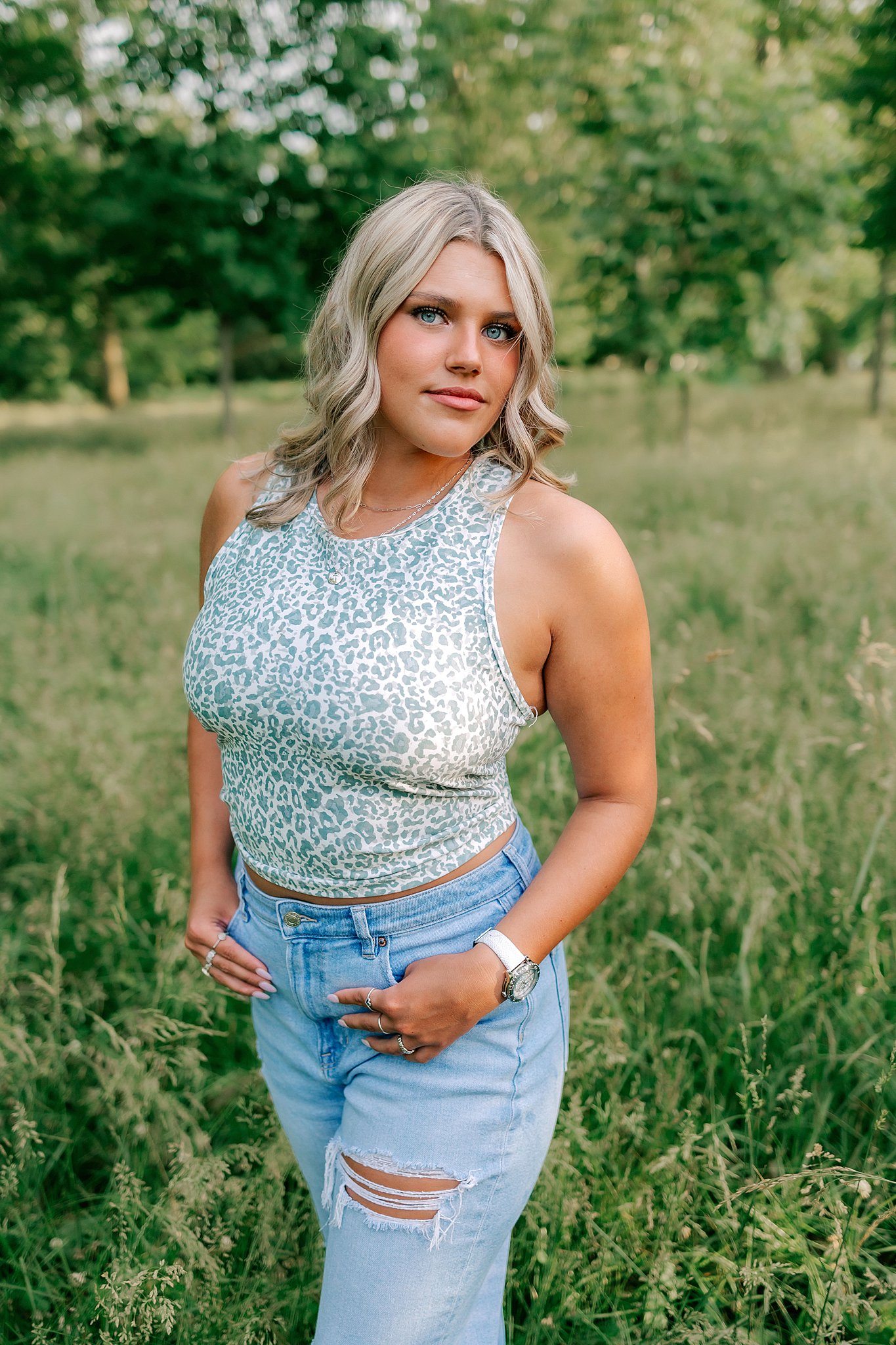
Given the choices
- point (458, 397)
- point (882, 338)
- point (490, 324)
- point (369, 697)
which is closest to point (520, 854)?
point (369, 697)

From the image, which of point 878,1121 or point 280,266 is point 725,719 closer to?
point 878,1121

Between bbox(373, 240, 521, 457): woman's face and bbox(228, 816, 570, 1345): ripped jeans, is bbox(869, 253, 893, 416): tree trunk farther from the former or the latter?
bbox(228, 816, 570, 1345): ripped jeans

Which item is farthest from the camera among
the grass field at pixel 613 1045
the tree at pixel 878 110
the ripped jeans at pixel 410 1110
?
the tree at pixel 878 110

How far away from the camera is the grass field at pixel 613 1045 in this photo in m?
1.78

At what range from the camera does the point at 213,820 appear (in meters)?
1.87

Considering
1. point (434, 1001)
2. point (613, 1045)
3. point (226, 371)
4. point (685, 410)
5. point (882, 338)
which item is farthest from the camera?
point (226, 371)

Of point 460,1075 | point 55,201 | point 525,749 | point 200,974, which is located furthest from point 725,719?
point 55,201

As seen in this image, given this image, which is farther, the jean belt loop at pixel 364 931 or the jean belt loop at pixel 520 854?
the jean belt loop at pixel 520 854

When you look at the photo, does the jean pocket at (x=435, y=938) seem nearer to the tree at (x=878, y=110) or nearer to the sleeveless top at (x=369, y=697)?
the sleeveless top at (x=369, y=697)

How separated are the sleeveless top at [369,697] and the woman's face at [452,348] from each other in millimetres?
98

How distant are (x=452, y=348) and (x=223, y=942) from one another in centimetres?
110

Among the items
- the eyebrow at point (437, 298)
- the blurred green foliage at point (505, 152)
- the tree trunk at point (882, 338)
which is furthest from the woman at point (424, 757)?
the tree trunk at point (882, 338)

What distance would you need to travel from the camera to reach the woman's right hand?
1578 mm

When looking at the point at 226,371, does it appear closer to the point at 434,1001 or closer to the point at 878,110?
the point at 878,110
